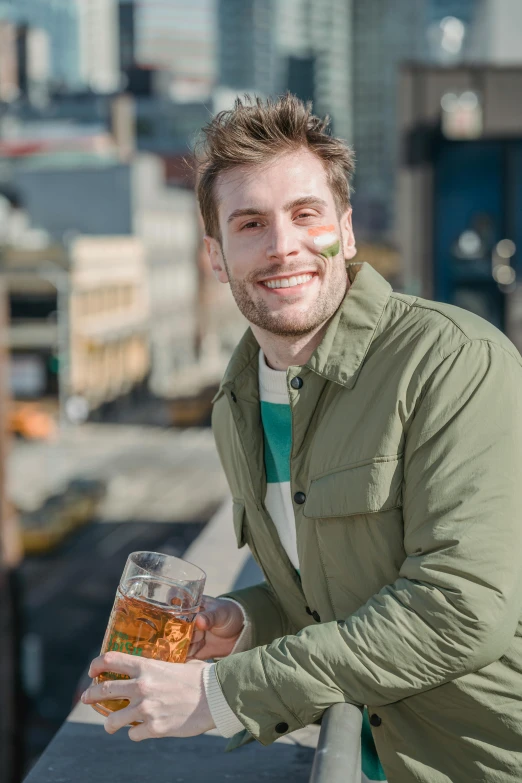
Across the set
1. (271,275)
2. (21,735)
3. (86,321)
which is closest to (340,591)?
(271,275)

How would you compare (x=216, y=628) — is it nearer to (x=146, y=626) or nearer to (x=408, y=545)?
(x=146, y=626)

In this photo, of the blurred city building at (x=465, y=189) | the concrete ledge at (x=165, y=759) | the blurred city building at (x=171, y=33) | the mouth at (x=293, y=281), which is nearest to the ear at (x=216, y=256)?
the mouth at (x=293, y=281)

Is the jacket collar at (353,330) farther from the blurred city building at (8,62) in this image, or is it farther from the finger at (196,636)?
the blurred city building at (8,62)

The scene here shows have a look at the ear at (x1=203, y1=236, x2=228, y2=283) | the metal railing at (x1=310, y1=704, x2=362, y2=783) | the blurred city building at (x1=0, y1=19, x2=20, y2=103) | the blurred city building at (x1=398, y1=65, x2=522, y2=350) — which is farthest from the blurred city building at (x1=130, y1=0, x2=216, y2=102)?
the metal railing at (x1=310, y1=704, x2=362, y2=783)

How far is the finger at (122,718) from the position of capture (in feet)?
7.64

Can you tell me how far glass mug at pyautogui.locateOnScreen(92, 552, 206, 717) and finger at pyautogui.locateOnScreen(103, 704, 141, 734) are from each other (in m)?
0.12

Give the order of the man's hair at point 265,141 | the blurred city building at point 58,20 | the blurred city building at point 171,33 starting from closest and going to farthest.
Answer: the man's hair at point 265,141, the blurred city building at point 58,20, the blurred city building at point 171,33

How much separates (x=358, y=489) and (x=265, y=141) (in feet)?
2.87

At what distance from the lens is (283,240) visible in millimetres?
2674

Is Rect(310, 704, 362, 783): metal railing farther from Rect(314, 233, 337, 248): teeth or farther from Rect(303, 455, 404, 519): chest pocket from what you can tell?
Rect(314, 233, 337, 248): teeth

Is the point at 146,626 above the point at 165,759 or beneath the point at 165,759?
above

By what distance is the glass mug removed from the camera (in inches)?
98.8

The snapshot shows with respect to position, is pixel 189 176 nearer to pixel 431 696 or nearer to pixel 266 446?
pixel 266 446

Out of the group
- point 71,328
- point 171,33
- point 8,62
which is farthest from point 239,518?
point 171,33
